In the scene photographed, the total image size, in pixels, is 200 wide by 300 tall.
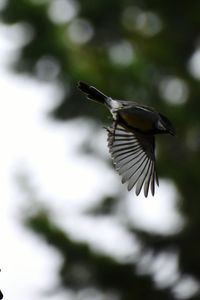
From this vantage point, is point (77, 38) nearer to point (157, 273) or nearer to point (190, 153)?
point (190, 153)

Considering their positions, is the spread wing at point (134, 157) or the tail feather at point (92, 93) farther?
the spread wing at point (134, 157)

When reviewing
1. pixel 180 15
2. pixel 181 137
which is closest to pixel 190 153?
pixel 181 137

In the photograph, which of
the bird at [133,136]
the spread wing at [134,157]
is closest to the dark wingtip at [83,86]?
the bird at [133,136]

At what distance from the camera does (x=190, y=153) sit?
8305 mm

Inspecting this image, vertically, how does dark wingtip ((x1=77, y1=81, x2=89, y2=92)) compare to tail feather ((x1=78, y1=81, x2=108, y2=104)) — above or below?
below

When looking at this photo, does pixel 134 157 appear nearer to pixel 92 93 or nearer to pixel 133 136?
pixel 133 136

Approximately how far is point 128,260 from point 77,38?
1.71m

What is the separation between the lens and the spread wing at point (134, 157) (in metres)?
3.37

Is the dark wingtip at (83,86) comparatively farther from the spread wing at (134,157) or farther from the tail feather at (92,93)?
the spread wing at (134,157)

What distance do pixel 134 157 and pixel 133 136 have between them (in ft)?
0.23

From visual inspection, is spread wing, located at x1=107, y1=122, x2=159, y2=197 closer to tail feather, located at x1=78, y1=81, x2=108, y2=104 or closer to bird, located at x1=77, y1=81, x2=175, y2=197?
bird, located at x1=77, y1=81, x2=175, y2=197

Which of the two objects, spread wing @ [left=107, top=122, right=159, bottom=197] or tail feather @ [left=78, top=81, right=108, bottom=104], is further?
spread wing @ [left=107, top=122, right=159, bottom=197]

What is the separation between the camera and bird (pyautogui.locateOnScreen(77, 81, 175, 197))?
10.2ft

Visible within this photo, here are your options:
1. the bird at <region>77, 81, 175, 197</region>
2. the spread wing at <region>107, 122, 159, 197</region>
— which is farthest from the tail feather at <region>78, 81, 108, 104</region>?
the spread wing at <region>107, 122, 159, 197</region>
